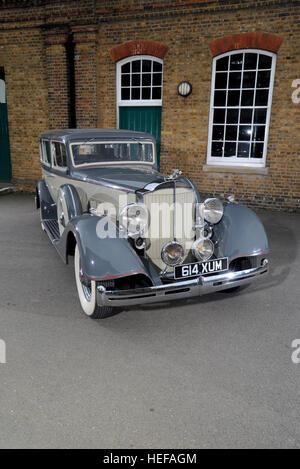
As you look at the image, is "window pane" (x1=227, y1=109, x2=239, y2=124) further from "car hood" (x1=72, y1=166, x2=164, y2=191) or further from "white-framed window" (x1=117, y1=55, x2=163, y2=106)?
"car hood" (x1=72, y1=166, x2=164, y2=191)

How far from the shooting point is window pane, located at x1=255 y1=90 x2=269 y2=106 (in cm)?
796

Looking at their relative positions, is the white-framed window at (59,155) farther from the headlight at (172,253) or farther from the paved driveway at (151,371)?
the headlight at (172,253)

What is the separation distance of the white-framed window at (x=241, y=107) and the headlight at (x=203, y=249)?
17.9 feet

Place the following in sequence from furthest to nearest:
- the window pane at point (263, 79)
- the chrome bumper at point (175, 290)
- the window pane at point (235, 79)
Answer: the window pane at point (235, 79)
the window pane at point (263, 79)
the chrome bumper at point (175, 290)

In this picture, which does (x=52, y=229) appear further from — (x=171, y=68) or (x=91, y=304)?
(x=171, y=68)

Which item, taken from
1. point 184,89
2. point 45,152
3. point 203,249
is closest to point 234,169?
point 184,89

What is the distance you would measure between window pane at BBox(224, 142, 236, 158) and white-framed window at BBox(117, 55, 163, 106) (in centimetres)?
201

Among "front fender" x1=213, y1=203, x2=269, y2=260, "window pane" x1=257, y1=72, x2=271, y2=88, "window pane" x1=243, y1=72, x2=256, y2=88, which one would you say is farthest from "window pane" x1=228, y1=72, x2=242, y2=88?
"front fender" x1=213, y1=203, x2=269, y2=260

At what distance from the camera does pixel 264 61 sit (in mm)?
7781

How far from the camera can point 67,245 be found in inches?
152

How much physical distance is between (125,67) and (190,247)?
690 cm

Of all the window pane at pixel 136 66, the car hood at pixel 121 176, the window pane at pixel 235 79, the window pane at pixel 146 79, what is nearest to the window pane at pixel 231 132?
the window pane at pixel 235 79

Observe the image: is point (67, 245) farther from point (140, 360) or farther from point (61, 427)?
point (61, 427)

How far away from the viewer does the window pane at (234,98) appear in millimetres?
8184
